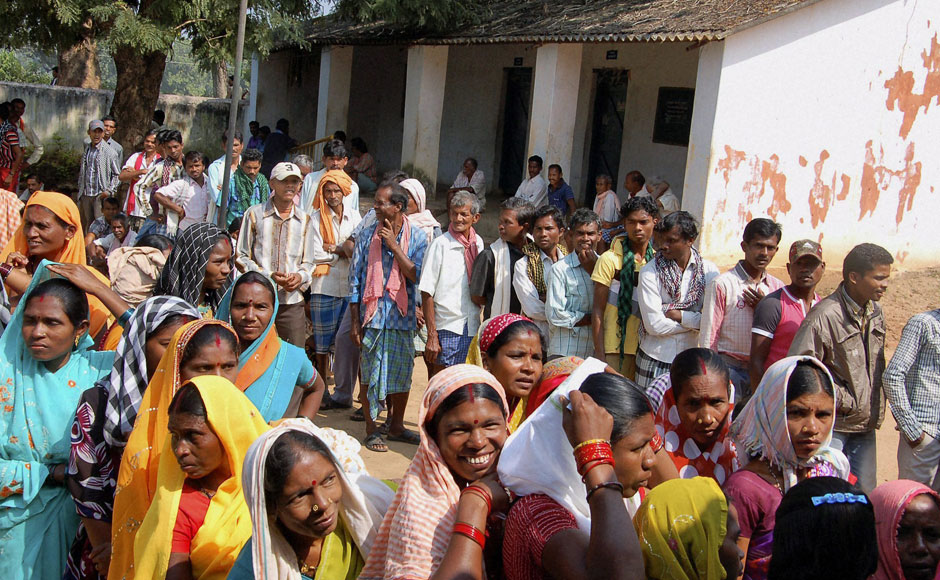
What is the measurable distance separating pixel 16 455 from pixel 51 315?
564 millimetres

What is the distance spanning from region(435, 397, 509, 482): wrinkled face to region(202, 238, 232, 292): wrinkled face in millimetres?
2423

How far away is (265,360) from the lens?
13.0 feet

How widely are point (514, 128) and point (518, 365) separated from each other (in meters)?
14.0

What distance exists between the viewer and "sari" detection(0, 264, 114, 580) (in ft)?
11.2

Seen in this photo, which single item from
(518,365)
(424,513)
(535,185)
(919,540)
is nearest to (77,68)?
(535,185)

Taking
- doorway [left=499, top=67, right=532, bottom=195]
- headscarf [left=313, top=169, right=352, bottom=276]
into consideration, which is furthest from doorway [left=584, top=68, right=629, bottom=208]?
headscarf [left=313, top=169, right=352, bottom=276]

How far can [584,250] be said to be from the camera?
5.62 meters

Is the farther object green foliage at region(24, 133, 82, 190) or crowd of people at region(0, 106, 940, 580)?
green foliage at region(24, 133, 82, 190)

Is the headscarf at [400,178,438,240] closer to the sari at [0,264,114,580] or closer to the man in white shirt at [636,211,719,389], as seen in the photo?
the man in white shirt at [636,211,719,389]

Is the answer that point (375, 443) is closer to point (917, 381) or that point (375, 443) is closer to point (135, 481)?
point (135, 481)

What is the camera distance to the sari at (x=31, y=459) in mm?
3424

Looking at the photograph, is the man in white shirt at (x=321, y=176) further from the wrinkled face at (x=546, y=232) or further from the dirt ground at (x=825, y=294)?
the wrinkled face at (x=546, y=232)

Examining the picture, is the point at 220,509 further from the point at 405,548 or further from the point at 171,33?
the point at 171,33

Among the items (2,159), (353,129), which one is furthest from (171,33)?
(353,129)
